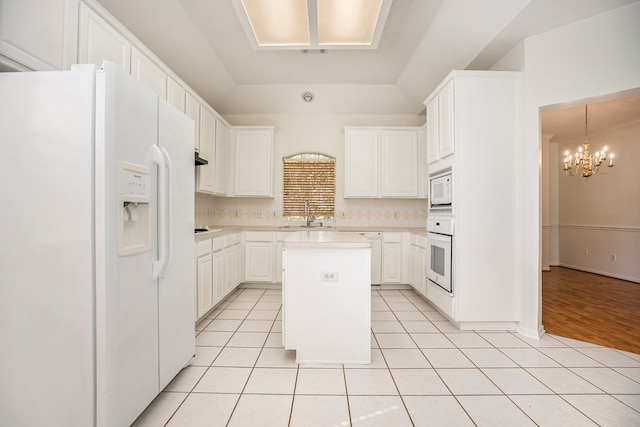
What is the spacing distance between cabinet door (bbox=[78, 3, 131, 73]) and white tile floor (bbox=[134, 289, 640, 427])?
223cm

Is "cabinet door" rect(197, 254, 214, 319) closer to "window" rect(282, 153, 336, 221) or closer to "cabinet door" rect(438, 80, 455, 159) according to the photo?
"window" rect(282, 153, 336, 221)

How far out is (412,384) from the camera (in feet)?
6.08

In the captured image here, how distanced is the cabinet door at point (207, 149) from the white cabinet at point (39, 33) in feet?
5.73

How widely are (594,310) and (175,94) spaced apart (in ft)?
17.6

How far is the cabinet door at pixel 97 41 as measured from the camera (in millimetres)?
1651

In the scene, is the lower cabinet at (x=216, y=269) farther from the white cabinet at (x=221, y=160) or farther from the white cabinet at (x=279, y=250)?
the white cabinet at (x=221, y=160)

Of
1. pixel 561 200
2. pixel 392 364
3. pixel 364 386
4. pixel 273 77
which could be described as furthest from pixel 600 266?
pixel 273 77

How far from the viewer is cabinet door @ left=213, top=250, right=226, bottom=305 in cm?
312

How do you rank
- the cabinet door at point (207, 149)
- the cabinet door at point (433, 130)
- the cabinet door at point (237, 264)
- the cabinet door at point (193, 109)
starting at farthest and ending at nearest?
1. the cabinet door at point (237, 264)
2. the cabinet door at point (207, 149)
3. the cabinet door at point (433, 130)
4. the cabinet door at point (193, 109)

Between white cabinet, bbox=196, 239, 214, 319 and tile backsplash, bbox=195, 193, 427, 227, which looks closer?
white cabinet, bbox=196, 239, 214, 319

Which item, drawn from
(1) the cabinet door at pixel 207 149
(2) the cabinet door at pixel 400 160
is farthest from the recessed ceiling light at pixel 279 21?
(2) the cabinet door at pixel 400 160

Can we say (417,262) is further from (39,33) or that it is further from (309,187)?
(39,33)

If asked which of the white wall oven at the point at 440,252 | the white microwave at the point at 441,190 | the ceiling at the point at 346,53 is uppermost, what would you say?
the ceiling at the point at 346,53

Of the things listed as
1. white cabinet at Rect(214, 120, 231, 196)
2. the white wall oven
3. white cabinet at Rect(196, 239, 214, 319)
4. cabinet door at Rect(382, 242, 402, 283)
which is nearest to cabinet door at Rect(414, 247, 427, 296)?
the white wall oven
